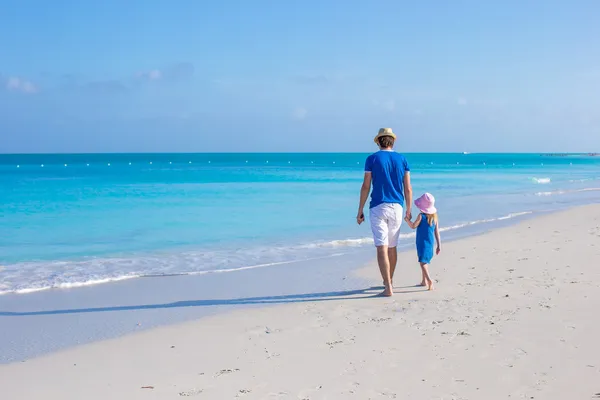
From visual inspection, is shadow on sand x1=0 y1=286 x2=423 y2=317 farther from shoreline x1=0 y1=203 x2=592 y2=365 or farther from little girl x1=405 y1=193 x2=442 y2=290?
little girl x1=405 y1=193 x2=442 y2=290

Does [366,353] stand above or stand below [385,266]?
below

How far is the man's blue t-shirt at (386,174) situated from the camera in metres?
6.38

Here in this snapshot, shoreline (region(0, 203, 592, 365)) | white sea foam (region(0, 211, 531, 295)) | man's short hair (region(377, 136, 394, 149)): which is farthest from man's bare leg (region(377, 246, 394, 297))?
white sea foam (region(0, 211, 531, 295))

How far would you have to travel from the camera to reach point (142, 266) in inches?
366

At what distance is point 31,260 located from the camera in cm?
1011

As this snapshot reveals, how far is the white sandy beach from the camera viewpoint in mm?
3938

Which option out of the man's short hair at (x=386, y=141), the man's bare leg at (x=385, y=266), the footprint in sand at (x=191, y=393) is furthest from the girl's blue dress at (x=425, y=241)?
the footprint in sand at (x=191, y=393)

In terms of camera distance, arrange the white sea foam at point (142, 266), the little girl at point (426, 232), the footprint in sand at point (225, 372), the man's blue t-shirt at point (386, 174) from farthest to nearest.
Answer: the white sea foam at point (142, 266) < the little girl at point (426, 232) < the man's blue t-shirt at point (386, 174) < the footprint in sand at point (225, 372)

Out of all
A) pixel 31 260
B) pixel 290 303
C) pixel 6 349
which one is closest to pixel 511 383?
pixel 290 303

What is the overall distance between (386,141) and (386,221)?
2.91ft

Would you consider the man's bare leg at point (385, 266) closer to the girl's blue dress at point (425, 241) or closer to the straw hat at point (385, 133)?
the girl's blue dress at point (425, 241)

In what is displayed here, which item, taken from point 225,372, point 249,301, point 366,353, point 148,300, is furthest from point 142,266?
point 366,353

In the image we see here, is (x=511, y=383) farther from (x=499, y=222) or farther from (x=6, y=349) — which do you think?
(x=499, y=222)

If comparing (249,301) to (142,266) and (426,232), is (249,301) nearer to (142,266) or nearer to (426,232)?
(426,232)
